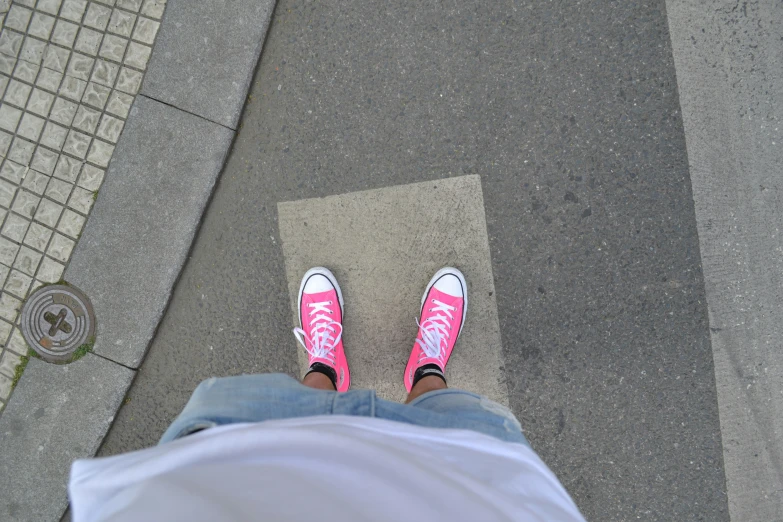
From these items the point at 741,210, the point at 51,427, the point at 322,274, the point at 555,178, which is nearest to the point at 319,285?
the point at 322,274

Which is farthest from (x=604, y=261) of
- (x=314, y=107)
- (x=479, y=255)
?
(x=314, y=107)

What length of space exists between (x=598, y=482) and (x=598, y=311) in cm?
83

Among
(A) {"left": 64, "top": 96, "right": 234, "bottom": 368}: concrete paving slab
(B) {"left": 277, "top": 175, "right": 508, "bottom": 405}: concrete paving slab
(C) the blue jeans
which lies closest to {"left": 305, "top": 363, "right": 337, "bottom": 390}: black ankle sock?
(B) {"left": 277, "top": 175, "right": 508, "bottom": 405}: concrete paving slab

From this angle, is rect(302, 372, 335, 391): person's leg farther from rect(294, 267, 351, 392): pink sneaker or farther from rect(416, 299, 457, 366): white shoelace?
rect(416, 299, 457, 366): white shoelace

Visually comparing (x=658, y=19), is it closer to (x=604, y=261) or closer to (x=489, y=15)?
(x=489, y=15)

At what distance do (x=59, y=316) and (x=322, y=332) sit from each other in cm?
136

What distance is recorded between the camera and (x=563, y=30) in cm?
224

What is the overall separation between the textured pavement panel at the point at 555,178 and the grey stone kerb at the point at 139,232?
0.20 m

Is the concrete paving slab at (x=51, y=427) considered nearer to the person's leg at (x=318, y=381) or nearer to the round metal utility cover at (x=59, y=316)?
the round metal utility cover at (x=59, y=316)

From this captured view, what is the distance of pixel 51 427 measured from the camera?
239 centimetres

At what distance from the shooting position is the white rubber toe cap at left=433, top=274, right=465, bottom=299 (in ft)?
7.33

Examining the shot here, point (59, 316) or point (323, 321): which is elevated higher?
point (323, 321)

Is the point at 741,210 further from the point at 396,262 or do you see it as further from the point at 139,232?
the point at 139,232

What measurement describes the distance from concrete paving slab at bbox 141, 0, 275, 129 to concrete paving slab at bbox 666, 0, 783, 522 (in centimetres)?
203
